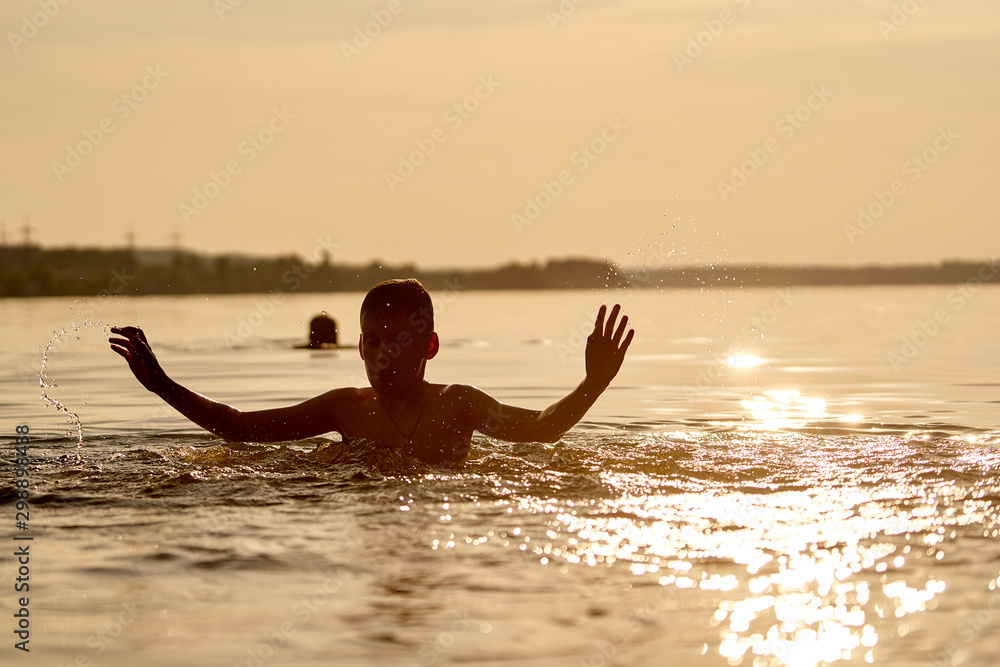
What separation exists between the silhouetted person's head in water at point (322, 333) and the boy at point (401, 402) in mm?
11531

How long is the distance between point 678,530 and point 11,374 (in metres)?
12.7

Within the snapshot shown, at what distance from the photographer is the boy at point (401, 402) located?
5910 millimetres

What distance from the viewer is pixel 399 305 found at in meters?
5.96

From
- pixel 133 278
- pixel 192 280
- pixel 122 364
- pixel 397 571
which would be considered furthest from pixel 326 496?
pixel 192 280

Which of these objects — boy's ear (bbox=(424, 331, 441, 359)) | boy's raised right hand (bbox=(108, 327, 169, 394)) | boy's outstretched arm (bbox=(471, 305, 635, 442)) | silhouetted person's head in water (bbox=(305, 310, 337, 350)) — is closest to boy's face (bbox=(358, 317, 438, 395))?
boy's ear (bbox=(424, 331, 441, 359))

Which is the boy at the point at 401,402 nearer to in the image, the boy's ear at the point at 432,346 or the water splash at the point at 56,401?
the boy's ear at the point at 432,346

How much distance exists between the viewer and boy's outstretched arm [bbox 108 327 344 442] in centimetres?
604

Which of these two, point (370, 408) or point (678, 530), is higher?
point (370, 408)

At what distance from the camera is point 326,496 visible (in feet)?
18.0

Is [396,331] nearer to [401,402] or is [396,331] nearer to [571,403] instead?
[401,402]

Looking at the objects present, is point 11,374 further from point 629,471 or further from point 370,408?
point 629,471

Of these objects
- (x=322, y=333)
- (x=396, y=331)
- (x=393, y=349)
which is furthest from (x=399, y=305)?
(x=322, y=333)

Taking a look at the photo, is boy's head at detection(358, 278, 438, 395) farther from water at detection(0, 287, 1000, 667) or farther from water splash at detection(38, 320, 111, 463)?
water splash at detection(38, 320, 111, 463)

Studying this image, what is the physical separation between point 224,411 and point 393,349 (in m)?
1.08
